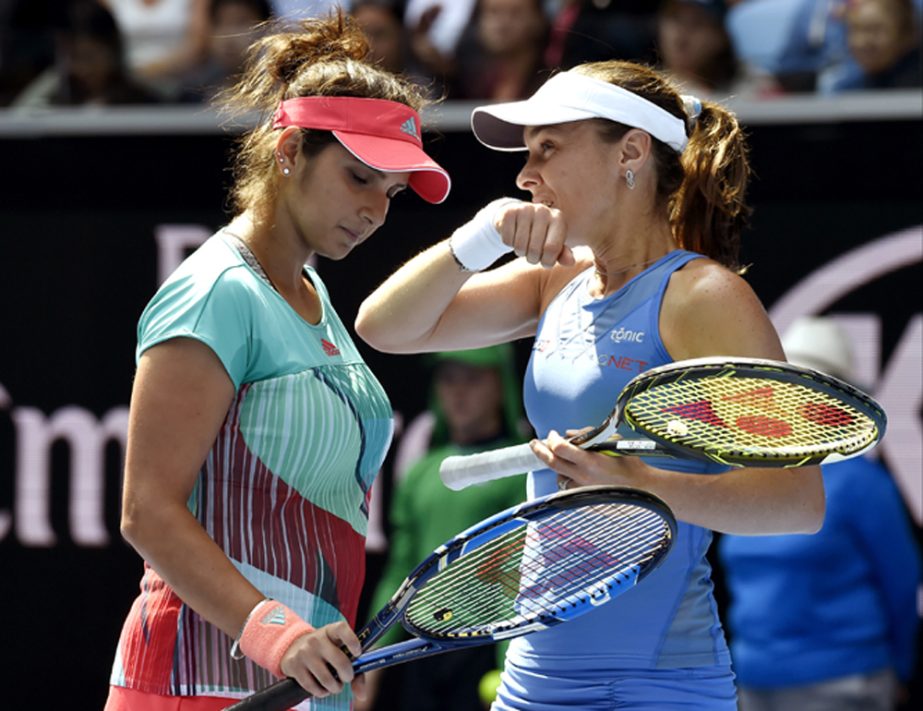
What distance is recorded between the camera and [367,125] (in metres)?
2.44

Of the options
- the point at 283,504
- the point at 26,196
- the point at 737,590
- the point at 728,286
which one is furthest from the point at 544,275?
the point at 26,196

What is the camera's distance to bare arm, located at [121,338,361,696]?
215 centimetres

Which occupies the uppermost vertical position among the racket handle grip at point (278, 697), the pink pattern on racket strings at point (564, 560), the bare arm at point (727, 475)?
the bare arm at point (727, 475)

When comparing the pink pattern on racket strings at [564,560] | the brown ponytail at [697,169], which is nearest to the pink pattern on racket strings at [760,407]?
the pink pattern on racket strings at [564,560]

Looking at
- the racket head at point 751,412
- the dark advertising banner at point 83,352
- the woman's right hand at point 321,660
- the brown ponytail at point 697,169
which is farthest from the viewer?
the dark advertising banner at point 83,352

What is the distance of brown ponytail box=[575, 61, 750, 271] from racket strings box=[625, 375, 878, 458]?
1.30 feet

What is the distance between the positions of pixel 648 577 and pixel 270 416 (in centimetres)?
62

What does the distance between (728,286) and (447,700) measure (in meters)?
2.67

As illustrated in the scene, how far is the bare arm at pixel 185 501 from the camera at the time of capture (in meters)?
2.15

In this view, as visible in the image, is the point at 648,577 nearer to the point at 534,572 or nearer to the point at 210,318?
the point at 534,572

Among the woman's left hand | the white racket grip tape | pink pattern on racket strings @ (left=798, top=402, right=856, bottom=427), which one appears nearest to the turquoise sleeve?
the white racket grip tape

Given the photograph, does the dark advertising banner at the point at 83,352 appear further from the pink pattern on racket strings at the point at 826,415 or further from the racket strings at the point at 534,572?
the pink pattern on racket strings at the point at 826,415

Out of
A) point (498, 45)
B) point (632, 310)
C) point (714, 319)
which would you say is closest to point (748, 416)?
point (714, 319)

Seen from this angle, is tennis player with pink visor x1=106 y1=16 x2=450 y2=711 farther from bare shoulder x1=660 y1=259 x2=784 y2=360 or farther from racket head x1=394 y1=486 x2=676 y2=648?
bare shoulder x1=660 y1=259 x2=784 y2=360
